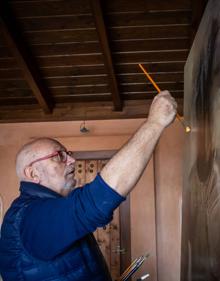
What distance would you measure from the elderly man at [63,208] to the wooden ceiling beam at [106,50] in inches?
60.5

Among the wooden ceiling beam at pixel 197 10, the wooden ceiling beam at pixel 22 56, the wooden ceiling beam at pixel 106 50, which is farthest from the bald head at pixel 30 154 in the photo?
the wooden ceiling beam at pixel 197 10

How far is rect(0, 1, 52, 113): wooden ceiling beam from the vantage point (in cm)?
323

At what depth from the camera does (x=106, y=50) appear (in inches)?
137

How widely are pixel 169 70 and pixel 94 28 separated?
915mm

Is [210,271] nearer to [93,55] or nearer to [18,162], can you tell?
[18,162]

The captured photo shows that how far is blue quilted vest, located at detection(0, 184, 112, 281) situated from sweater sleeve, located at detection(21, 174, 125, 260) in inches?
2.2

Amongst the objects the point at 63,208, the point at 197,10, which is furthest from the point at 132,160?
the point at 197,10

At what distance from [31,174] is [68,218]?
1.79 feet

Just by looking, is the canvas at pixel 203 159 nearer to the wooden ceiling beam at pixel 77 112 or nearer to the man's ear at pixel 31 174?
the man's ear at pixel 31 174

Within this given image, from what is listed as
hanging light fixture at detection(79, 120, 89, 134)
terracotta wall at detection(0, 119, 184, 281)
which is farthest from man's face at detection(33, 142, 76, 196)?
hanging light fixture at detection(79, 120, 89, 134)

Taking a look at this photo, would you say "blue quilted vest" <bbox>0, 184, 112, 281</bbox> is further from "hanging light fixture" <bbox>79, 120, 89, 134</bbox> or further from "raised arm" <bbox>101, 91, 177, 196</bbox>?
"hanging light fixture" <bbox>79, 120, 89, 134</bbox>

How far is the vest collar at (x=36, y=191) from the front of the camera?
1621 mm

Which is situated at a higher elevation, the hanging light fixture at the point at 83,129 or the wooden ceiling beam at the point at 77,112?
the wooden ceiling beam at the point at 77,112

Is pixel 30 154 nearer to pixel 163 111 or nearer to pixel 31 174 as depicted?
pixel 31 174
